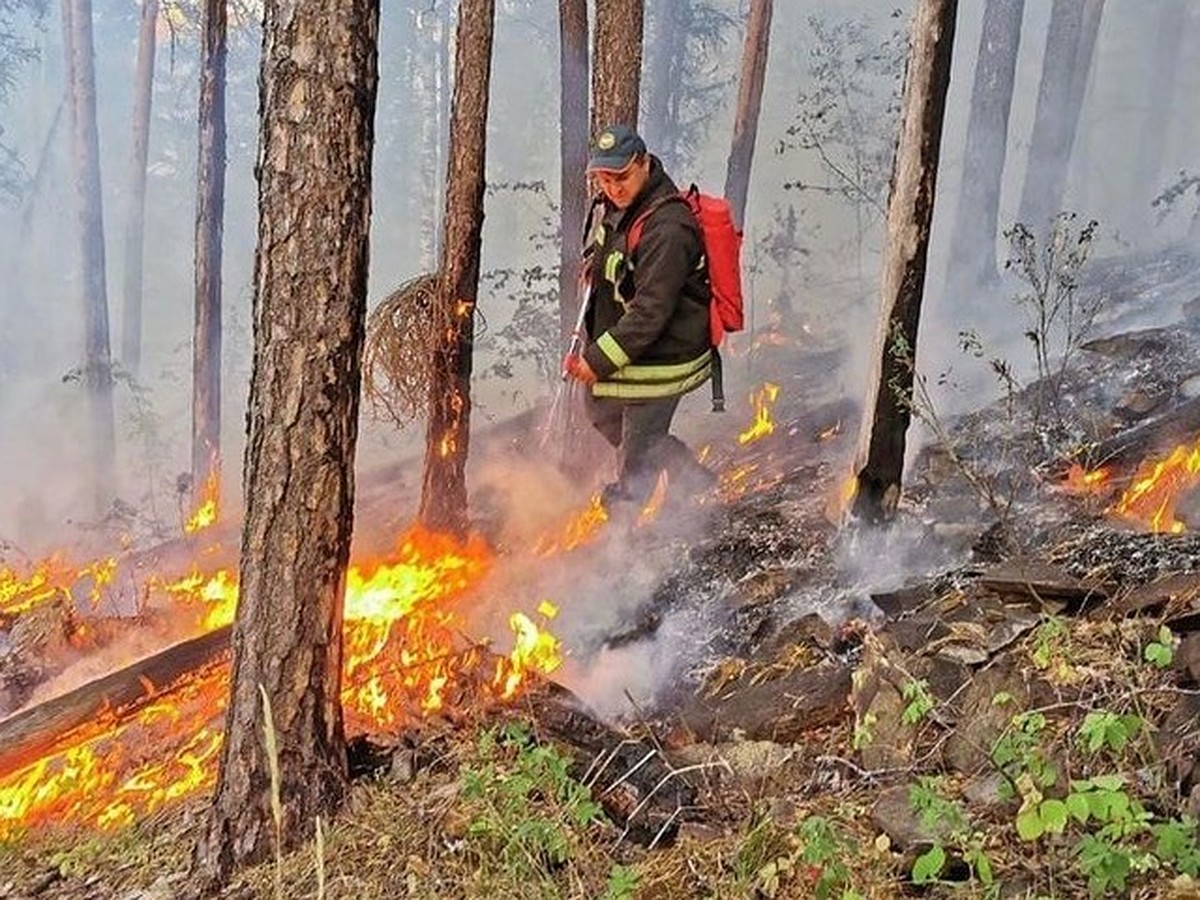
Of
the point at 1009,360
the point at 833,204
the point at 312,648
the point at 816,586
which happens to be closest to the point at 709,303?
the point at 816,586

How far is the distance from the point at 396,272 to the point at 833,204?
20.3 meters

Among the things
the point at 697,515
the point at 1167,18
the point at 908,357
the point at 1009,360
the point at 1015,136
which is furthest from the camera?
the point at 1015,136

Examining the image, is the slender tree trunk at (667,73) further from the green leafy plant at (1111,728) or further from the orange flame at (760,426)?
the green leafy plant at (1111,728)

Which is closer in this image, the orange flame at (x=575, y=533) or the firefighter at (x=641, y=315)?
the firefighter at (x=641, y=315)

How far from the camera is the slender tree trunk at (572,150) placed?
980 cm

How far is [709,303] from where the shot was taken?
5910mm

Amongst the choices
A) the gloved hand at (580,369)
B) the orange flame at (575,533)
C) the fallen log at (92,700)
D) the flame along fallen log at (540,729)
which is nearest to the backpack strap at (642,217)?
the gloved hand at (580,369)

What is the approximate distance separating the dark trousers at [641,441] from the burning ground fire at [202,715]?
4.00 ft

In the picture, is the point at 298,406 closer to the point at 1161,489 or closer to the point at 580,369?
the point at 580,369

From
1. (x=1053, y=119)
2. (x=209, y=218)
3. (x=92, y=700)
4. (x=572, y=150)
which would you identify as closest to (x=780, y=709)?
(x=92, y=700)

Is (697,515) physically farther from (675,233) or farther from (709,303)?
(675,233)

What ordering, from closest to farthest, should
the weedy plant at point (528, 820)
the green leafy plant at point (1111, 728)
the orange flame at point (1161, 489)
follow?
the green leafy plant at point (1111, 728) < the weedy plant at point (528, 820) < the orange flame at point (1161, 489)

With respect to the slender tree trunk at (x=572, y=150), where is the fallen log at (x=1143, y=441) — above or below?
below

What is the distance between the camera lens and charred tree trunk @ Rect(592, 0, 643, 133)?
7465mm
